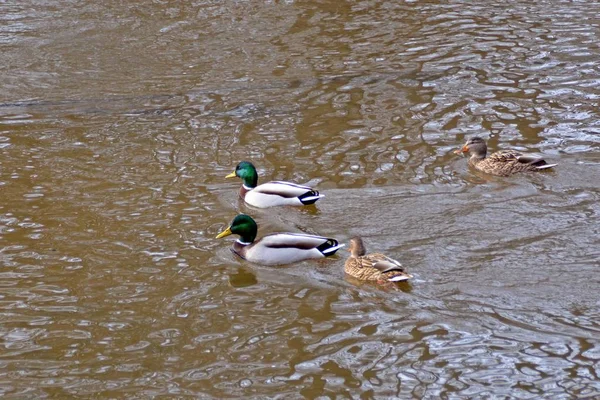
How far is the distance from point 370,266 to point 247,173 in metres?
2.44

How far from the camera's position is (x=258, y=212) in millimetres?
10422

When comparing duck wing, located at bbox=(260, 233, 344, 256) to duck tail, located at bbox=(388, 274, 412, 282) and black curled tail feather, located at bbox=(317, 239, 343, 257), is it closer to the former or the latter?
black curled tail feather, located at bbox=(317, 239, 343, 257)

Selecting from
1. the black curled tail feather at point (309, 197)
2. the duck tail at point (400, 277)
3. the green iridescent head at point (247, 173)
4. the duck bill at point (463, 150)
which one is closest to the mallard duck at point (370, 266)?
the duck tail at point (400, 277)

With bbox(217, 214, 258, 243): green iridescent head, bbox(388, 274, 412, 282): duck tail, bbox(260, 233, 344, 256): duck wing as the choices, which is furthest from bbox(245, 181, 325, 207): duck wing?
bbox(388, 274, 412, 282): duck tail

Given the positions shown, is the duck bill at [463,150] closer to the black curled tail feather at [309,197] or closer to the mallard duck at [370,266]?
the black curled tail feather at [309,197]

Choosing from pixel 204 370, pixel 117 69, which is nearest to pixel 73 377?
pixel 204 370

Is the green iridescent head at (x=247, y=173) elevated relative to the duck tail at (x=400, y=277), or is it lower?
elevated

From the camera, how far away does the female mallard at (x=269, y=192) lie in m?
10.0

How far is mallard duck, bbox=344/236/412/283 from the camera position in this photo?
8.30 meters

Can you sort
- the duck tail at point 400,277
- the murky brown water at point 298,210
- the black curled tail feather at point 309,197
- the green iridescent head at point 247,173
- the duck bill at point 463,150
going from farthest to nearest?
1. the duck bill at point 463,150
2. the green iridescent head at point 247,173
3. the black curled tail feather at point 309,197
4. the duck tail at point 400,277
5. the murky brown water at point 298,210

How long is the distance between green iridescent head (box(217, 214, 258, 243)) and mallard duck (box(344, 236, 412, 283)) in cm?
101

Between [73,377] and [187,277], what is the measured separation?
1691 millimetres

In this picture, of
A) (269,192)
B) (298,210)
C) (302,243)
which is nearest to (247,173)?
(269,192)

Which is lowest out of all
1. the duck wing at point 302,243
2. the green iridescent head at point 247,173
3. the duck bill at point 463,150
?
the duck bill at point 463,150
